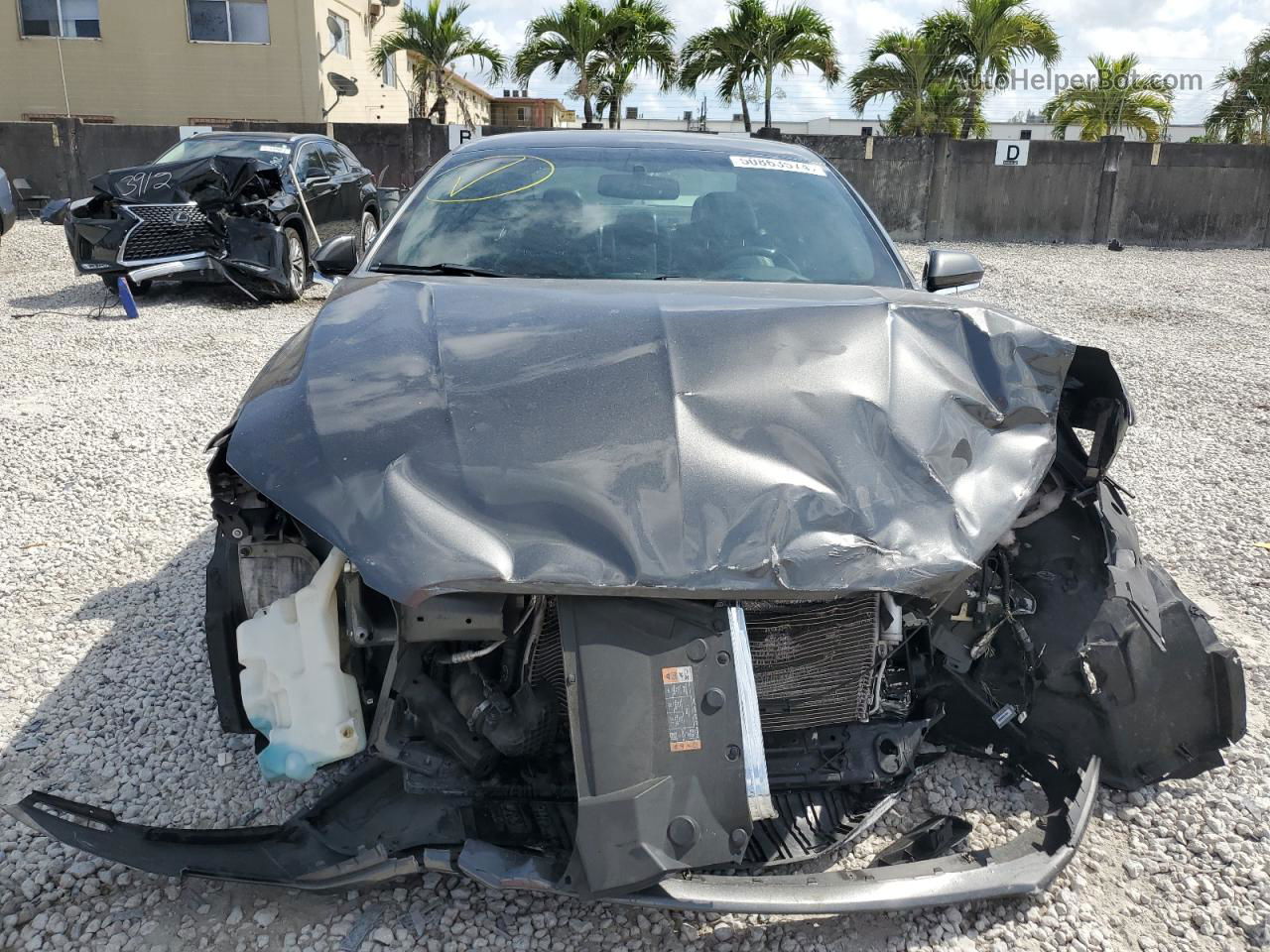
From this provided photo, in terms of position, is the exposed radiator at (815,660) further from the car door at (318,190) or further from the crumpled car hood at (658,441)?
the car door at (318,190)

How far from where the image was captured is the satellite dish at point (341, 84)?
22719mm

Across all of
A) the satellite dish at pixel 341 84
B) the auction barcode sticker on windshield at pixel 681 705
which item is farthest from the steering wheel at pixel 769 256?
the satellite dish at pixel 341 84

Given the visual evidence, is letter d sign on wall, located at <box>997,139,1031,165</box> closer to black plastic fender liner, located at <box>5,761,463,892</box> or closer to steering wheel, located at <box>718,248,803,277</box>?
steering wheel, located at <box>718,248,803,277</box>

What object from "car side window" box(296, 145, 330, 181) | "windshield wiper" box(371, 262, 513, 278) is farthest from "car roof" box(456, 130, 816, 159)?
"car side window" box(296, 145, 330, 181)

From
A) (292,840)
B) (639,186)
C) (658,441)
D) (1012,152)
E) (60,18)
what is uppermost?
(60,18)

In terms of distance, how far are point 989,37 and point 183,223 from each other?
61.6 ft

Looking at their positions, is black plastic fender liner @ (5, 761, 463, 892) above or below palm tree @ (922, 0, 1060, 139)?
below

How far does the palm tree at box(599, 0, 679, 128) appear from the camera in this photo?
22516mm

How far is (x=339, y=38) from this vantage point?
23781 millimetres

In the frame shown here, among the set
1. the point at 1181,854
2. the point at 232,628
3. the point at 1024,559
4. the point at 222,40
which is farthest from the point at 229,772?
the point at 222,40

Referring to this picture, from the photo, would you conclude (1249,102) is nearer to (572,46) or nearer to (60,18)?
(572,46)

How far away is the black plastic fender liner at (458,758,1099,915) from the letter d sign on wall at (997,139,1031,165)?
17207 millimetres

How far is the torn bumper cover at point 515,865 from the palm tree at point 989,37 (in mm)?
22578

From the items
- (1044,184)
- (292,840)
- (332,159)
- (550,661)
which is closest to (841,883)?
(550,661)
